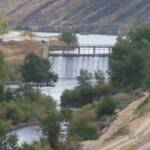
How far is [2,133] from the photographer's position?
41.0 metres

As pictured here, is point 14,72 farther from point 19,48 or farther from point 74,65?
point 19,48

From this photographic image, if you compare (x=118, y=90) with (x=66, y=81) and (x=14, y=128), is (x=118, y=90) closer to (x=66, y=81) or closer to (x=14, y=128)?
(x=14, y=128)

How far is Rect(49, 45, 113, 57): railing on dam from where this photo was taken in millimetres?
120688

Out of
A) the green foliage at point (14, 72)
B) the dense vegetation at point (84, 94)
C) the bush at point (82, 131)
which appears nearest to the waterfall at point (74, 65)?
the green foliage at point (14, 72)

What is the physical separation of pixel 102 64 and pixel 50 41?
15363mm

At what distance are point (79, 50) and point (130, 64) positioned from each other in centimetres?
5470

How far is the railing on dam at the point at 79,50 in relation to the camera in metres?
121

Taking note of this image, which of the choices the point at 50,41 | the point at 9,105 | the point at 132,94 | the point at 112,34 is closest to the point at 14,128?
the point at 9,105

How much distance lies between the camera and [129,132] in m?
41.8

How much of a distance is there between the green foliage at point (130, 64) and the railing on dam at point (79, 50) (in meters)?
42.9

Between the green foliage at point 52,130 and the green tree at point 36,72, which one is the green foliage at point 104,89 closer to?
the green tree at point 36,72

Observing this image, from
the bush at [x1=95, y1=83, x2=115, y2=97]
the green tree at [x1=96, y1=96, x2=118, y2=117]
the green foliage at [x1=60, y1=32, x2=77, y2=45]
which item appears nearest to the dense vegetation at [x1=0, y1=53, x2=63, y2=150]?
the green tree at [x1=96, y1=96, x2=118, y2=117]

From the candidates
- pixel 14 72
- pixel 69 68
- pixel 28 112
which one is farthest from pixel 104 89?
pixel 69 68

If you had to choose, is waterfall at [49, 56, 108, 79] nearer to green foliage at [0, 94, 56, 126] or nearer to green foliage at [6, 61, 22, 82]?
green foliage at [6, 61, 22, 82]
